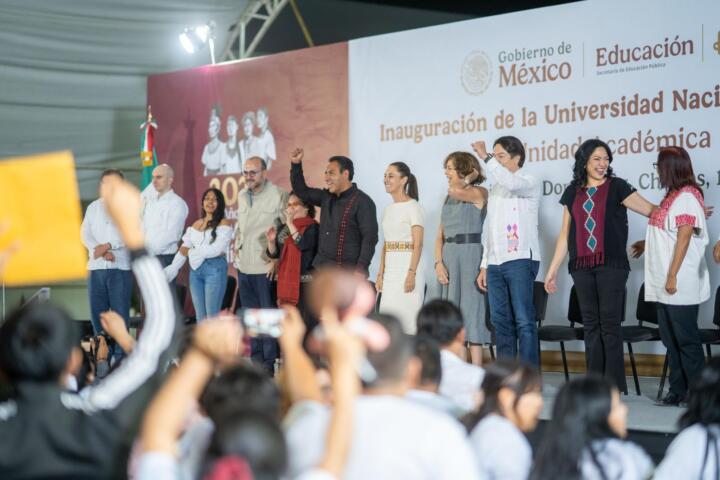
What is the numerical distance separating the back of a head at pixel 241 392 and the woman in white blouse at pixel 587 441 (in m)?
0.78

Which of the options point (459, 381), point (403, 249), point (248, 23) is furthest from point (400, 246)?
point (248, 23)

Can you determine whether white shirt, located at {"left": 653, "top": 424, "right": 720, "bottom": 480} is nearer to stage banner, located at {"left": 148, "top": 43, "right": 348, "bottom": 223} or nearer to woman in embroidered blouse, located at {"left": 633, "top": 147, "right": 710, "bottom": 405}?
woman in embroidered blouse, located at {"left": 633, "top": 147, "right": 710, "bottom": 405}

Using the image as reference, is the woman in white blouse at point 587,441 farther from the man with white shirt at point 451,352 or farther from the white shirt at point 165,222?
the white shirt at point 165,222

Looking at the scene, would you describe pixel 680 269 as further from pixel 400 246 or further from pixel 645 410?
pixel 400 246

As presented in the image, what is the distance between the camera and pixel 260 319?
177cm

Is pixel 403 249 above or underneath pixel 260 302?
above

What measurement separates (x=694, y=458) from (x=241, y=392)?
4.49ft

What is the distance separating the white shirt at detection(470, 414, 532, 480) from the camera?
252 centimetres

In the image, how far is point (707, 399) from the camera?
2.82 m

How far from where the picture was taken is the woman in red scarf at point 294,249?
6.67 meters

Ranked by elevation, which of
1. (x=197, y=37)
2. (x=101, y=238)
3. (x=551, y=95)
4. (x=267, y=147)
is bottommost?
(x=101, y=238)

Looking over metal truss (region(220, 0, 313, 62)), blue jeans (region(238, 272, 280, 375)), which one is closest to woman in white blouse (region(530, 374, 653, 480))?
blue jeans (region(238, 272, 280, 375))

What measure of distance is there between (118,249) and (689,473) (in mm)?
5095

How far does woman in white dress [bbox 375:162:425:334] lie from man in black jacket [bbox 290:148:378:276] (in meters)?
0.13
